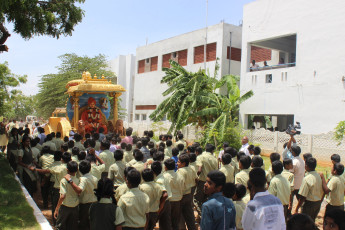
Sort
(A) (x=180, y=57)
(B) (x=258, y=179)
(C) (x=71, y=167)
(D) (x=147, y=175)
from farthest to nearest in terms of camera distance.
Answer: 1. (A) (x=180, y=57)
2. (C) (x=71, y=167)
3. (D) (x=147, y=175)
4. (B) (x=258, y=179)

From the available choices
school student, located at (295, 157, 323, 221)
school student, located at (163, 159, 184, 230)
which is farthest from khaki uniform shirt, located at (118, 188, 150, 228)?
school student, located at (295, 157, 323, 221)

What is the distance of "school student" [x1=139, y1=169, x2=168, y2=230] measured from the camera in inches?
192

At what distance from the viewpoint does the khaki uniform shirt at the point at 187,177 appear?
20.1 ft

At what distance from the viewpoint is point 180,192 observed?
5.76 meters

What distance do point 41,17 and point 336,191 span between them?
24.2 feet

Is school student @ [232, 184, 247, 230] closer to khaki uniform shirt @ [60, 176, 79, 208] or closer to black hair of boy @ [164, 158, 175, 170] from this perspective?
black hair of boy @ [164, 158, 175, 170]

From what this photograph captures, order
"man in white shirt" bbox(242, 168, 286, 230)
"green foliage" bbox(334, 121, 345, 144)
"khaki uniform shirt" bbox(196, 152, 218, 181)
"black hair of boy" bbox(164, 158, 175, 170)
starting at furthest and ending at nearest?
"green foliage" bbox(334, 121, 345, 144), "khaki uniform shirt" bbox(196, 152, 218, 181), "black hair of boy" bbox(164, 158, 175, 170), "man in white shirt" bbox(242, 168, 286, 230)

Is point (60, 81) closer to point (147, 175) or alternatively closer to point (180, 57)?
point (180, 57)

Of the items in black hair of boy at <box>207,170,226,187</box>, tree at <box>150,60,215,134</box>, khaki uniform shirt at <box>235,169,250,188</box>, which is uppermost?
tree at <box>150,60,215,134</box>

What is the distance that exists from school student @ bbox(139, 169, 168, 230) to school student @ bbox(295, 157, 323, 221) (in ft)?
8.03

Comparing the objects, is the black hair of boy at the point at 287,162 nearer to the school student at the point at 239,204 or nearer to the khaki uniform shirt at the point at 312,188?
the khaki uniform shirt at the point at 312,188

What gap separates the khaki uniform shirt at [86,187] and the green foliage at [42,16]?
3998 millimetres

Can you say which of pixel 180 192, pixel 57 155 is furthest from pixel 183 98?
pixel 180 192

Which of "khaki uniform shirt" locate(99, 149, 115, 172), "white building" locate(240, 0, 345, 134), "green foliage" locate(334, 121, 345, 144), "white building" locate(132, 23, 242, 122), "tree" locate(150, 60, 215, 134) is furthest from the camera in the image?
"white building" locate(132, 23, 242, 122)
